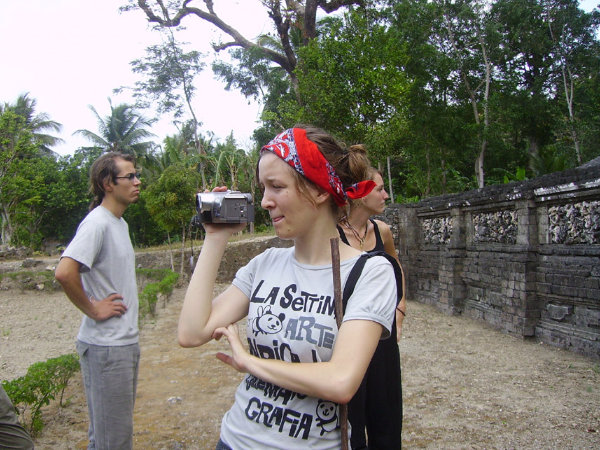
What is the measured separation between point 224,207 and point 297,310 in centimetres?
44

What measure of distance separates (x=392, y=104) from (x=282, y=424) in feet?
45.9

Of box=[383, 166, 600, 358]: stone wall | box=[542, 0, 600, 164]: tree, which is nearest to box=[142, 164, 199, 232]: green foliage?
box=[383, 166, 600, 358]: stone wall

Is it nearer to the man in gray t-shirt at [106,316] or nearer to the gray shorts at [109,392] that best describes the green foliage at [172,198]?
the man in gray t-shirt at [106,316]

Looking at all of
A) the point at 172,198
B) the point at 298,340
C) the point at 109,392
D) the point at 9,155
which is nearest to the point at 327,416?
the point at 298,340

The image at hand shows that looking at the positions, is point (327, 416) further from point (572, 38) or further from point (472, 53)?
point (572, 38)

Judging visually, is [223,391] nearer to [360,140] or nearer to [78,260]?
[78,260]

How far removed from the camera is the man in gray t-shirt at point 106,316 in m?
2.38

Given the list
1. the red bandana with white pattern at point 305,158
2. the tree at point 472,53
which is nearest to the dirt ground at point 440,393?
the red bandana with white pattern at point 305,158

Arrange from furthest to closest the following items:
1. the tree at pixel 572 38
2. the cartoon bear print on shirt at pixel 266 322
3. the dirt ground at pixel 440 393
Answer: the tree at pixel 572 38, the dirt ground at pixel 440 393, the cartoon bear print on shirt at pixel 266 322

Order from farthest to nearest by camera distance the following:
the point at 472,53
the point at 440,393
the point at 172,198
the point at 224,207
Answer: the point at 472,53
the point at 172,198
the point at 440,393
the point at 224,207

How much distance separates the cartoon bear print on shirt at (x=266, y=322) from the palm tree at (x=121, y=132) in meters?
32.6

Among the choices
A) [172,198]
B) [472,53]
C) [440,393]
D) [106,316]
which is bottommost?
[440,393]

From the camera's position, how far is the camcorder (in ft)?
5.37

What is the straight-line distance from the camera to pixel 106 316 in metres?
2.48
